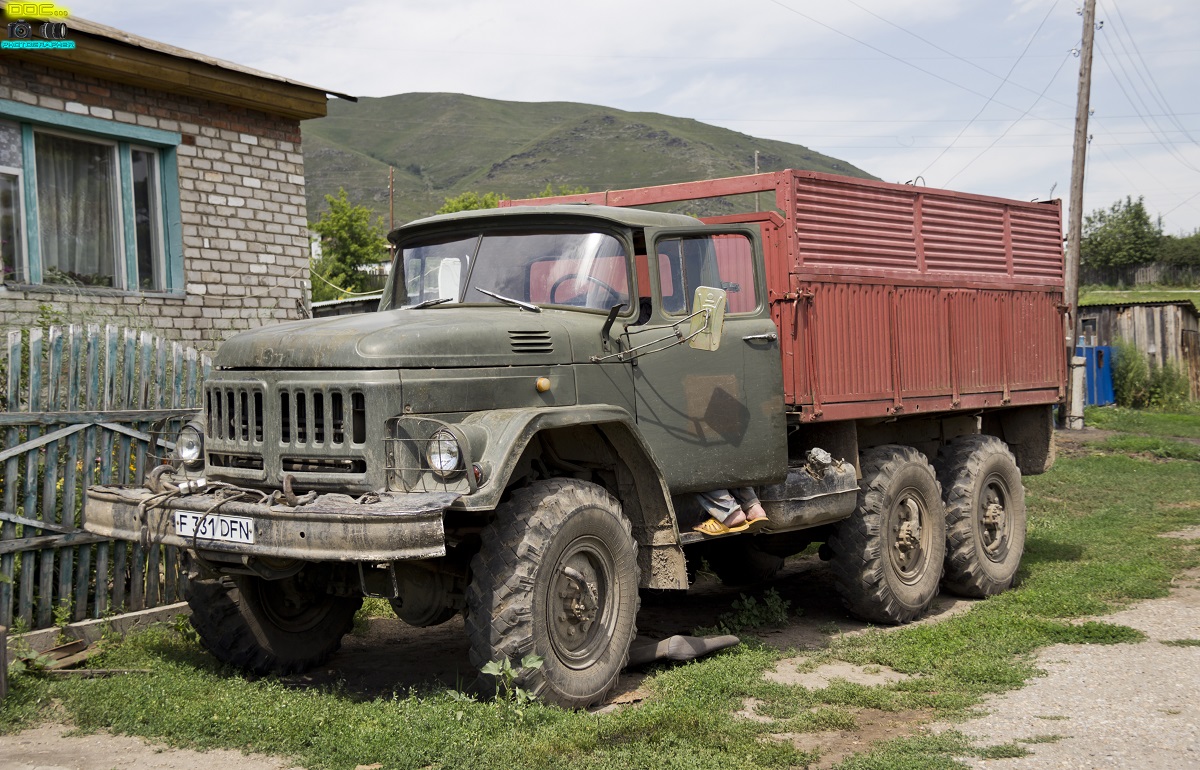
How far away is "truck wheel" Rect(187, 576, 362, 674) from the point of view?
6004mm

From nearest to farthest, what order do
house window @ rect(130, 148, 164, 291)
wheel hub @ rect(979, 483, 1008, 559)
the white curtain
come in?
wheel hub @ rect(979, 483, 1008, 559) → the white curtain → house window @ rect(130, 148, 164, 291)

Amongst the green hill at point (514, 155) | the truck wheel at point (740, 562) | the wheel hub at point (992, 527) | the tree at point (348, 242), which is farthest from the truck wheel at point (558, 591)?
the green hill at point (514, 155)

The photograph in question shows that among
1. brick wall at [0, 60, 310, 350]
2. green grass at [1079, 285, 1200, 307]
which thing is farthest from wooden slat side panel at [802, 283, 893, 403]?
green grass at [1079, 285, 1200, 307]

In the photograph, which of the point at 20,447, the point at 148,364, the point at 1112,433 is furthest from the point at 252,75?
the point at 1112,433

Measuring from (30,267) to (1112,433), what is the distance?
18.3m

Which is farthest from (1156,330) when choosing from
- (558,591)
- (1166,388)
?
(558,591)

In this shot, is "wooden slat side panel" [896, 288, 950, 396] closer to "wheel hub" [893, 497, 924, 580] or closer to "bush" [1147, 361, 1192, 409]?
"wheel hub" [893, 497, 924, 580]

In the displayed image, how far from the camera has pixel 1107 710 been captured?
211 inches

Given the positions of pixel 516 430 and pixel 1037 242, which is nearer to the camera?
pixel 516 430

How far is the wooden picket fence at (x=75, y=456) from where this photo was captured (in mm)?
6316

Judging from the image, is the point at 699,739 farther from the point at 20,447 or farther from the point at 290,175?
the point at 290,175

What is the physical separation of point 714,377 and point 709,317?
664 mm

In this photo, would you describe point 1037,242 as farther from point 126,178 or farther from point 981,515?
point 126,178

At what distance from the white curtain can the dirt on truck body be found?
17.1ft
